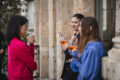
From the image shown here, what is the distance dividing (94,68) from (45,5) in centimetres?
670

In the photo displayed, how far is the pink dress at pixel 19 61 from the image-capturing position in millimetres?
2855

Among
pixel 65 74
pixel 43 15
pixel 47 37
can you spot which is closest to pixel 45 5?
pixel 43 15

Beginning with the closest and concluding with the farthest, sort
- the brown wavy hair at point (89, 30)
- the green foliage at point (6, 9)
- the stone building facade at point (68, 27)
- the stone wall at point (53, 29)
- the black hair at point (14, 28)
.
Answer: the stone building facade at point (68, 27)
the brown wavy hair at point (89, 30)
the black hair at point (14, 28)
the stone wall at point (53, 29)
the green foliage at point (6, 9)

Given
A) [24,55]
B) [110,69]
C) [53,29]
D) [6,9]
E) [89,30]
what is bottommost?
[110,69]

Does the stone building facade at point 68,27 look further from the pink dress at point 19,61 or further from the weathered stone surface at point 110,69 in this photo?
the pink dress at point 19,61

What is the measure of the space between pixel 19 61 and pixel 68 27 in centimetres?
327

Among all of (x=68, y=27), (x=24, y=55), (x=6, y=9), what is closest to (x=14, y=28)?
(x=24, y=55)

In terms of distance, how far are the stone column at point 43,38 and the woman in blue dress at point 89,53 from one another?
19.1ft

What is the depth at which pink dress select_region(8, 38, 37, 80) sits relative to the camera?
286cm

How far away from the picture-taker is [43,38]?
8898 millimetres

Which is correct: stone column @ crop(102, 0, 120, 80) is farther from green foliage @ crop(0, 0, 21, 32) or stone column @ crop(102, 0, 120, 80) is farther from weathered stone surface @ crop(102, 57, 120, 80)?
green foliage @ crop(0, 0, 21, 32)

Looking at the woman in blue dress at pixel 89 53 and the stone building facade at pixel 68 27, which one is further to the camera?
the stone building facade at pixel 68 27

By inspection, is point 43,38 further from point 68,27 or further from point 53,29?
point 68,27

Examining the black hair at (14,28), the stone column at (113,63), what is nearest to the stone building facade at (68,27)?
the stone column at (113,63)
